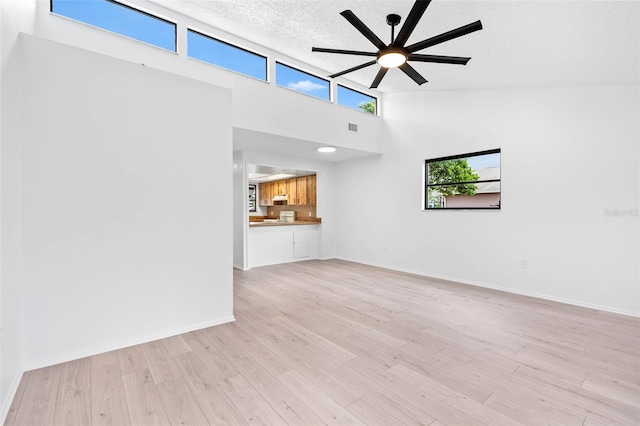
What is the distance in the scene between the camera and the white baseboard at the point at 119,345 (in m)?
2.24

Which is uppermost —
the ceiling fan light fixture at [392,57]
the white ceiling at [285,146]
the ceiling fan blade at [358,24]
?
the ceiling fan blade at [358,24]

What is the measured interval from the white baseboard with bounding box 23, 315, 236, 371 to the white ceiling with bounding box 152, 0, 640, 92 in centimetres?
359

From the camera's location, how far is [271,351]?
2.49 metres

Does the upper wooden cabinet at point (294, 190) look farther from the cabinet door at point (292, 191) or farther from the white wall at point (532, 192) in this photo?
the white wall at point (532, 192)

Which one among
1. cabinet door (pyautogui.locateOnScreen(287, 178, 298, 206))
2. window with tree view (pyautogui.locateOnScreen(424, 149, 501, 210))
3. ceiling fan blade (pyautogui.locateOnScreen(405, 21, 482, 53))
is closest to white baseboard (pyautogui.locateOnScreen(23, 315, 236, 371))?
ceiling fan blade (pyautogui.locateOnScreen(405, 21, 482, 53))

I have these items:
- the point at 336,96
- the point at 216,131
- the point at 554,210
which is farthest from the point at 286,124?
the point at 554,210

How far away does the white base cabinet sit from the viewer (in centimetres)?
613

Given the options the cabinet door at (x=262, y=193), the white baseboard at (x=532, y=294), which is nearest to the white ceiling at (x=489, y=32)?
the white baseboard at (x=532, y=294)

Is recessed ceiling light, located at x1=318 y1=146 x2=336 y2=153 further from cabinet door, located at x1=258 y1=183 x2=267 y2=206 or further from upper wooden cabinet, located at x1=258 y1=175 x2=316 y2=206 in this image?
cabinet door, located at x1=258 y1=183 x2=267 y2=206

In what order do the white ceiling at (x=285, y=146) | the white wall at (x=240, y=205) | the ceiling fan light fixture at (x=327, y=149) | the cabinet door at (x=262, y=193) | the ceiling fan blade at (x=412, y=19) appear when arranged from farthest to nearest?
the cabinet door at (x=262, y=193) < the white wall at (x=240, y=205) < the ceiling fan light fixture at (x=327, y=149) < the white ceiling at (x=285, y=146) < the ceiling fan blade at (x=412, y=19)

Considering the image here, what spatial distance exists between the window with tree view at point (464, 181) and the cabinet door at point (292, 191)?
352 cm

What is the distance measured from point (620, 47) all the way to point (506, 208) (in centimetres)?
216

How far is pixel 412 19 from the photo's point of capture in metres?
2.28

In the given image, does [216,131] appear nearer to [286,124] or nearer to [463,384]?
[286,124]
